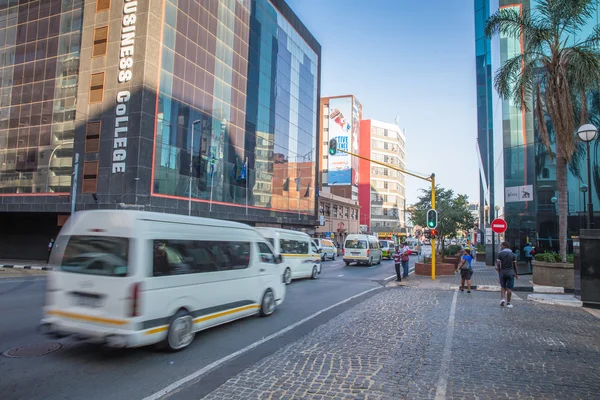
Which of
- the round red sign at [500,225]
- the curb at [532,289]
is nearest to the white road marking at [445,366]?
the curb at [532,289]

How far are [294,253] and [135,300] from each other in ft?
42.0

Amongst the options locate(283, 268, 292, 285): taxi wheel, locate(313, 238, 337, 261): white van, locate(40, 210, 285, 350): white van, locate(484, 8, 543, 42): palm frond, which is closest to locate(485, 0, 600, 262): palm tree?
locate(484, 8, 543, 42): palm frond

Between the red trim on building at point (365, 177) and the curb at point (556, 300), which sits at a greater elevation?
the red trim on building at point (365, 177)

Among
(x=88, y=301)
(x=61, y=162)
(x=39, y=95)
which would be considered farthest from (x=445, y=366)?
(x=39, y=95)

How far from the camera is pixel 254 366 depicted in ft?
18.7

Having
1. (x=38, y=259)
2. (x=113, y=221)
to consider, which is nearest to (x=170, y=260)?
(x=113, y=221)

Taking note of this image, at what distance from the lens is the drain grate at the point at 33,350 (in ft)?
19.4

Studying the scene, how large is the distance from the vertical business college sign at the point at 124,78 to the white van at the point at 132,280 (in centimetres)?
2234

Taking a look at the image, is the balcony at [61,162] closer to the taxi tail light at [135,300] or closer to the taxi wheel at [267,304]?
the taxi wheel at [267,304]

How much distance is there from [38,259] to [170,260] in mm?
31582

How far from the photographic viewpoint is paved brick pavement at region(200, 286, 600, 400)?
16.0 ft

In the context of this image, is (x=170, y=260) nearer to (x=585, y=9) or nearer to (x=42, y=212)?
(x=585, y=9)

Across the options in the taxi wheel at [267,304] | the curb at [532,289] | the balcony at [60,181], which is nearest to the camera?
the taxi wheel at [267,304]

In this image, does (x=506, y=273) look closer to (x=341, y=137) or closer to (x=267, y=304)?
(x=267, y=304)
